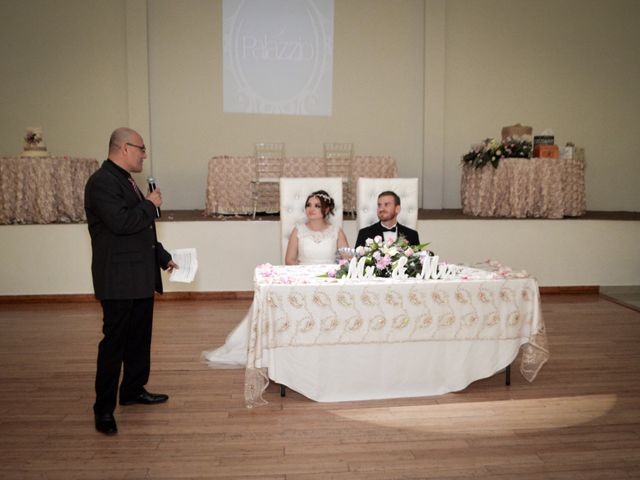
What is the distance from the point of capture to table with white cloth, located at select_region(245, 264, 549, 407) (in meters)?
3.18

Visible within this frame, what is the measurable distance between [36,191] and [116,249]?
3.89 metres

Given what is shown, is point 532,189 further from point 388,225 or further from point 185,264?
point 185,264

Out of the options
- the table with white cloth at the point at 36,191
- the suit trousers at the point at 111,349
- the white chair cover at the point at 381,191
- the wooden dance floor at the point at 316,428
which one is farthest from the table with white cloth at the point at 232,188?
the suit trousers at the point at 111,349

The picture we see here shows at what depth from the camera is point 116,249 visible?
113 inches

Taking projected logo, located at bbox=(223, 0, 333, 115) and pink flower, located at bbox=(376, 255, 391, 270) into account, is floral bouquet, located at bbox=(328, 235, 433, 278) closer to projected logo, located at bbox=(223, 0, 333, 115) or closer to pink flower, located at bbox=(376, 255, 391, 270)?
pink flower, located at bbox=(376, 255, 391, 270)

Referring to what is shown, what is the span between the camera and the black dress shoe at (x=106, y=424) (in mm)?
2885

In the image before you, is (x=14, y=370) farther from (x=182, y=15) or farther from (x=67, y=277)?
(x=182, y=15)

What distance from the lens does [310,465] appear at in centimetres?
255

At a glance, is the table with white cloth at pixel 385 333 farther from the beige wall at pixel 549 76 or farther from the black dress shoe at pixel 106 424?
the beige wall at pixel 549 76

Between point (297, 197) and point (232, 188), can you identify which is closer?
point (297, 197)

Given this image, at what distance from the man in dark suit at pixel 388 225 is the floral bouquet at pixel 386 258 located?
0.77 m

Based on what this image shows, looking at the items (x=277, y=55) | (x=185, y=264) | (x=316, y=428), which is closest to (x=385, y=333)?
(x=316, y=428)

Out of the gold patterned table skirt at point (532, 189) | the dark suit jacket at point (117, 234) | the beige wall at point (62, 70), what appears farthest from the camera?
the beige wall at point (62, 70)

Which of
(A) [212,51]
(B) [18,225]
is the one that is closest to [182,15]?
(A) [212,51]
